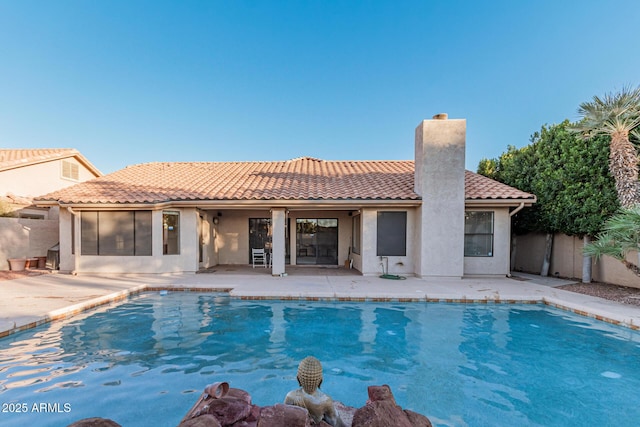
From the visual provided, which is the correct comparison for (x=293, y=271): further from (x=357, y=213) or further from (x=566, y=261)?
(x=566, y=261)

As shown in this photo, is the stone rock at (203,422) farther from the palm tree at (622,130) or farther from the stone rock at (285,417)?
the palm tree at (622,130)

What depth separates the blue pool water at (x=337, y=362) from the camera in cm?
354

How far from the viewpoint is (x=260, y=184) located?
493 inches

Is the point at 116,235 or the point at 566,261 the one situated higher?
the point at 116,235

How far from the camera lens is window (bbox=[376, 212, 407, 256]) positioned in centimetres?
1104

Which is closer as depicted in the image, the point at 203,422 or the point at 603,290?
the point at 203,422

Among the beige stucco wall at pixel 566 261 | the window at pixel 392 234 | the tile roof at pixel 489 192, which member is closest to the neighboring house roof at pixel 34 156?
the window at pixel 392 234

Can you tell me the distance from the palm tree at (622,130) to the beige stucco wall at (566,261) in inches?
89.4

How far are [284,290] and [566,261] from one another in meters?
10.6

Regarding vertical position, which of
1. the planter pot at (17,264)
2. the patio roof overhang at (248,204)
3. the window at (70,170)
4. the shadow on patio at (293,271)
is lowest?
the shadow on patio at (293,271)

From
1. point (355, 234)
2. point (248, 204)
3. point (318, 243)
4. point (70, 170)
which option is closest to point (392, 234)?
point (355, 234)

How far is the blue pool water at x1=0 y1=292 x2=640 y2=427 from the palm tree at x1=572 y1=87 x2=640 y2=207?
4.33 m

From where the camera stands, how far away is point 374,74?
1417 cm

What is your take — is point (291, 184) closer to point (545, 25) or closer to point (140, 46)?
point (140, 46)
